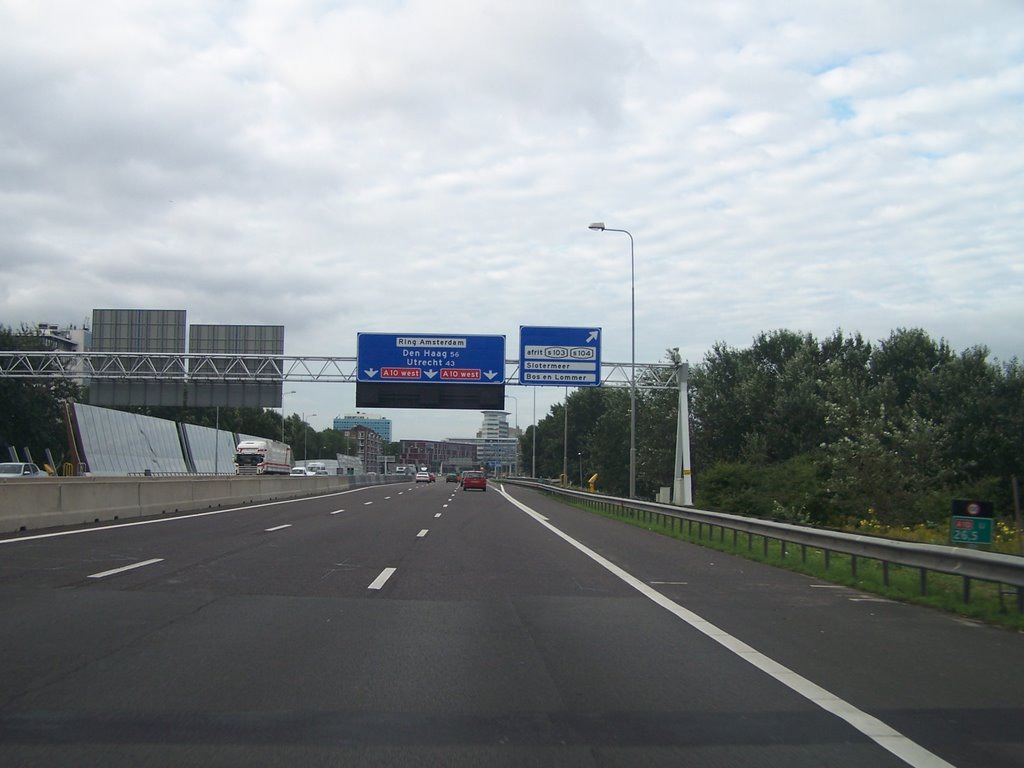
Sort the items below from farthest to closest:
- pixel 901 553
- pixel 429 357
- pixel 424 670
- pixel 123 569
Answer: pixel 429 357
pixel 123 569
pixel 901 553
pixel 424 670

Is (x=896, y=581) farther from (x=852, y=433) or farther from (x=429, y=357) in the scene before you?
(x=429, y=357)

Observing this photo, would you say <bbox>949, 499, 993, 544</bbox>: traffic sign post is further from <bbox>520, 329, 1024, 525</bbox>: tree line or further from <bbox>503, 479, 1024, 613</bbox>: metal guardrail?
<bbox>520, 329, 1024, 525</bbox>: tree line

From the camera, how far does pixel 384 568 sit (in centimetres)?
1541

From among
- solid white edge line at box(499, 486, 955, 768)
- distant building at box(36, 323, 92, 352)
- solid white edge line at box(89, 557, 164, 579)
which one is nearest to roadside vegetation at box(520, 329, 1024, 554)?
solid white edge line at box(499, 486, 955, 768)

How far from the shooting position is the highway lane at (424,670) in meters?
5.80

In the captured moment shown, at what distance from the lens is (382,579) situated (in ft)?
45.7

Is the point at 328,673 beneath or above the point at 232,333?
beneath

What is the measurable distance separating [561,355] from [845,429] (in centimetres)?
1270

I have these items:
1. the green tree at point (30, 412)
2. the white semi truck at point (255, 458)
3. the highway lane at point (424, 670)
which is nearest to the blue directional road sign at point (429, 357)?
the white semi truck at point (255, 458)

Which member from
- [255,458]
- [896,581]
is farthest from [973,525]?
[255,458]

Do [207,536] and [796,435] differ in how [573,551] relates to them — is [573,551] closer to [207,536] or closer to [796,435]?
[207,536]

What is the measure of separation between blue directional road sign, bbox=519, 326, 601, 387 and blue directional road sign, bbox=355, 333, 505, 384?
1.30 metres

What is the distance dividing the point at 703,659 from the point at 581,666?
1.19 meters

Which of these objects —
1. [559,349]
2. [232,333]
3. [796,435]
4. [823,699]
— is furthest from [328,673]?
[796,435]
